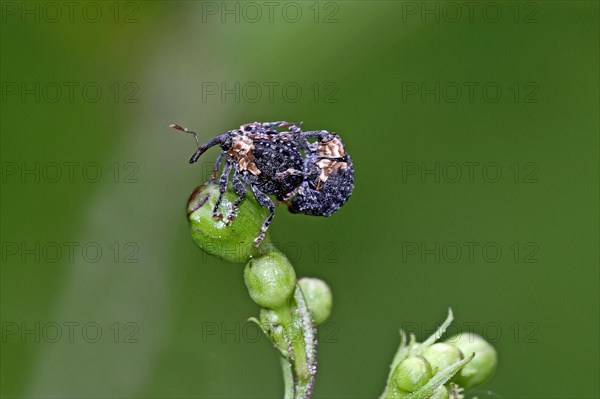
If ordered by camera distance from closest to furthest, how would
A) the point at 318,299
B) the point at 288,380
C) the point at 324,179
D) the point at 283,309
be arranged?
the point at 288,380 → the point at 283,309 → the point at 324,179 → the point at 318,299

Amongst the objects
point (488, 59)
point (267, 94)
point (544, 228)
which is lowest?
point (544, 228)

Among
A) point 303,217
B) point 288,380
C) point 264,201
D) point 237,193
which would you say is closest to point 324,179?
point 264,201

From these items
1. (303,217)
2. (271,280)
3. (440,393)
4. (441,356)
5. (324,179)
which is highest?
(324,179)

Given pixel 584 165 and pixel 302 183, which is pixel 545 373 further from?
pixel 302 183

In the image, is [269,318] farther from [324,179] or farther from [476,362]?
[476,362]

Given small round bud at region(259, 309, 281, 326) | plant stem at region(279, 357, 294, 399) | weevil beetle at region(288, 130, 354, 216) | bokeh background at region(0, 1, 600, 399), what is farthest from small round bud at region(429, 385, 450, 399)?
bokeh background at region(0, 1, 600, 399)

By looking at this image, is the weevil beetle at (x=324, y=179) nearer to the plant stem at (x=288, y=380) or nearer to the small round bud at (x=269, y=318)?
the small round bud at (x=269, y=318)

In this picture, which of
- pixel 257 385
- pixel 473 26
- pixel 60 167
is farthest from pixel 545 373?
pixel 60 167

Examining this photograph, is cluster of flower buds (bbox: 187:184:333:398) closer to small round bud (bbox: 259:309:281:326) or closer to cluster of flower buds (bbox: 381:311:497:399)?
small round bud (bbox: 259:309:281:326)
